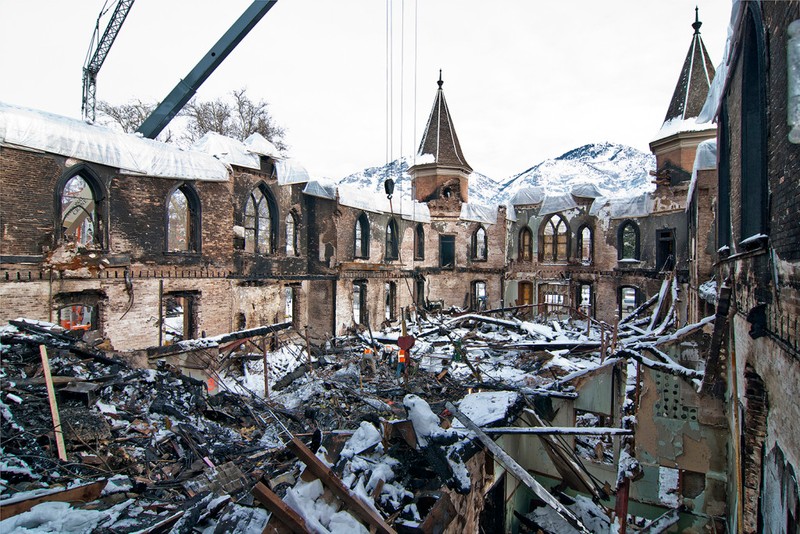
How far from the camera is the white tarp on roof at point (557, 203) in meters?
22.8

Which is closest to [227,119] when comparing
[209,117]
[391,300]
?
[209,117]

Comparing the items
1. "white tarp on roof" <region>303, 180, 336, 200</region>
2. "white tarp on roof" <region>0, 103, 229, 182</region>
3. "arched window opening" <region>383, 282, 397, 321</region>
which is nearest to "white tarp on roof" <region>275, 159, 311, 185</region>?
"white tarp on roof" <region>303, 180, 336, 200</region>

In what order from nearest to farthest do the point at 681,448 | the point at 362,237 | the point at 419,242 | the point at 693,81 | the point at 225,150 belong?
the point at 681,448 → the point at 225,150 → the point at 362,237 → the point at 693,81 → the point at 419,242

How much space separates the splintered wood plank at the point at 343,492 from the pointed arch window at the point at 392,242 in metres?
18.4

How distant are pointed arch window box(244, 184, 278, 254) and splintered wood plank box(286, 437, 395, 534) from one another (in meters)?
12.7

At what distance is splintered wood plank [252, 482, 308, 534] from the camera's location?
2975 millimetres

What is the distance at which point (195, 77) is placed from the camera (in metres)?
16.4

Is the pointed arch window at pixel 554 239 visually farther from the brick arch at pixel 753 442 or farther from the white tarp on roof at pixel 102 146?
the brick arch at pixel 753 442

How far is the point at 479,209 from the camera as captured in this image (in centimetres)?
2492

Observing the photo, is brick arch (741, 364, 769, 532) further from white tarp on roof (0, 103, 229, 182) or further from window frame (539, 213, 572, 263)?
window frame (539, 213, 572, 263)

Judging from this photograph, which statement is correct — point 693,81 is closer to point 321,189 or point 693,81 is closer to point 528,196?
point 528,196

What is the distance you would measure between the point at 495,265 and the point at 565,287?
406cm

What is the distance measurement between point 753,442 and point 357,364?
9793 mm

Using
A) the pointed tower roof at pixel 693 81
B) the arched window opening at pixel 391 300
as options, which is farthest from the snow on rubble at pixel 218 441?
the pointed tower roof at pixel 693 81
